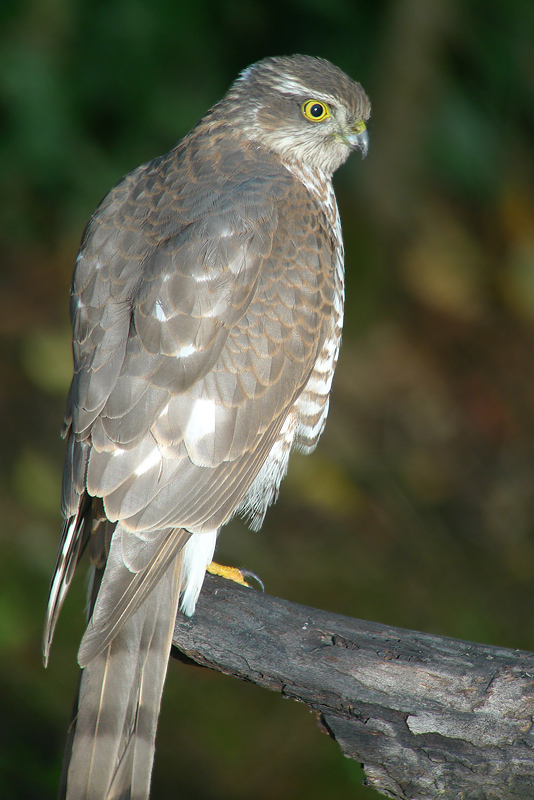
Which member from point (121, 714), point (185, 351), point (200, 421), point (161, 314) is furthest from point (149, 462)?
point (121, 714)

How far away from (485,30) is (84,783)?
609 centimetres

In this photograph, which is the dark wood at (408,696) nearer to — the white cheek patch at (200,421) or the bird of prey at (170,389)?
the bird of prey at (170,389)

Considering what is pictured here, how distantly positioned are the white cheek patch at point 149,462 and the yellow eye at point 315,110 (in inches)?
63.9

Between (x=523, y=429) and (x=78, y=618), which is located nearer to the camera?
(x=78, y=618)

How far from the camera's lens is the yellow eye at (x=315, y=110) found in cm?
336

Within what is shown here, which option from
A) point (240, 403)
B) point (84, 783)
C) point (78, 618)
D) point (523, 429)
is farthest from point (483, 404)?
point (84, 783)

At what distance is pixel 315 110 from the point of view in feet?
11.1

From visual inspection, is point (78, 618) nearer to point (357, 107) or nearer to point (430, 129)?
point (357, 107)

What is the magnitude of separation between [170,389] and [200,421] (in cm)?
14

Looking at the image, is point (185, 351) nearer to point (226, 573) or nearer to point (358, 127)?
point (226, 573)

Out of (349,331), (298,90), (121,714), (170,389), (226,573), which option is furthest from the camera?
(349,331)

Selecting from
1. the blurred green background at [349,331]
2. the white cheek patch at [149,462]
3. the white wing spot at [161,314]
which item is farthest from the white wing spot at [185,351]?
the blurred green background at [349,331]

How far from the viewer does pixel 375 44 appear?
6055 millimetres

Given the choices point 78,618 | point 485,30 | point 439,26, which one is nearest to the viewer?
point 78,618
